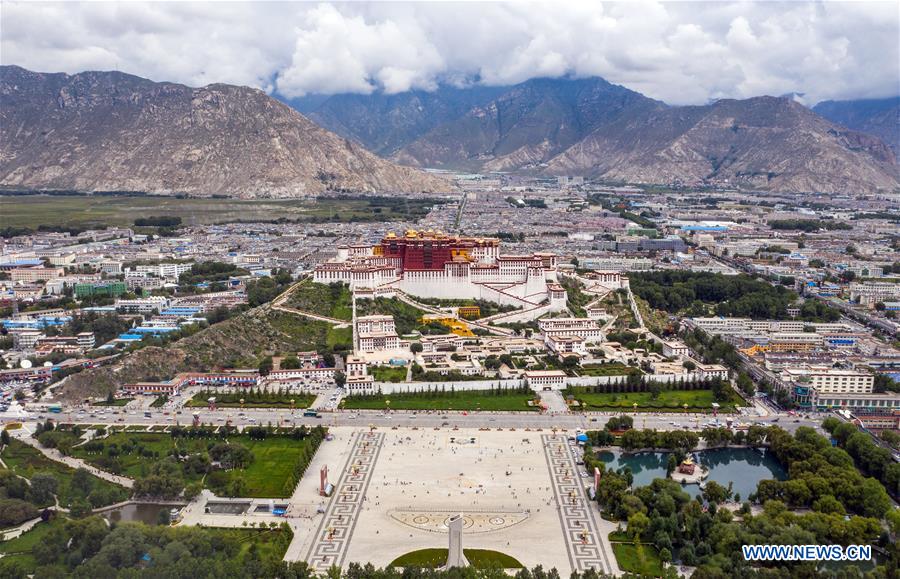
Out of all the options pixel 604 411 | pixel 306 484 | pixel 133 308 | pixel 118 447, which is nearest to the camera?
pixel 306 484

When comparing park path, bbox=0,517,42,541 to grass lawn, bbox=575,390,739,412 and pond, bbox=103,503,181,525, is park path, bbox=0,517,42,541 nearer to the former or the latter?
pond, bbox=103,503,181,525

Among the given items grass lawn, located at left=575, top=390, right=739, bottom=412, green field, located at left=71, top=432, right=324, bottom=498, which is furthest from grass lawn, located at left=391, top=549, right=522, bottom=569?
grass lawn, located at left=575, top=390, right=739, bottom=412

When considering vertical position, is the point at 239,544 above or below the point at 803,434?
below

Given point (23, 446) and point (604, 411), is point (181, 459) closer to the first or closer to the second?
point (23, 446)

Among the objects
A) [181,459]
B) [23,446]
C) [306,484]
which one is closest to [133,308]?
[23,446]

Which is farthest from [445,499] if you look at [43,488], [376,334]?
[376,334]

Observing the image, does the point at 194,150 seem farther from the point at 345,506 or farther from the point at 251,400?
the point at 345,506

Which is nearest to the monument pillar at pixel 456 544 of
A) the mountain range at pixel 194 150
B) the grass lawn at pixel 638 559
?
the grass lawn at pixel 638 559

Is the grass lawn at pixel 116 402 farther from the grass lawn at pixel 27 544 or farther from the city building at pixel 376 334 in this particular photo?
the city building at pixel 376 334
